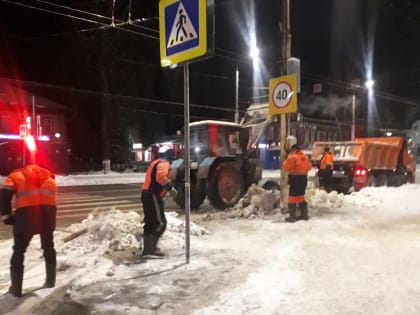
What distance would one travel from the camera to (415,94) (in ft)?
134

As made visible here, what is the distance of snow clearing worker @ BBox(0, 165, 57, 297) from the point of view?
500cm

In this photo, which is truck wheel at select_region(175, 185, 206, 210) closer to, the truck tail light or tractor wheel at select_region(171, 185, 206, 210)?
tractor wheel at select_region(171, 185, 206, 210)

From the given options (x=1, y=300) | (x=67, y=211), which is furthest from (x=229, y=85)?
(x=1, y=300)

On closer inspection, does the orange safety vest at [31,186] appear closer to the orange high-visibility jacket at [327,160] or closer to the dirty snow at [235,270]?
the dirty snow at [235,270]

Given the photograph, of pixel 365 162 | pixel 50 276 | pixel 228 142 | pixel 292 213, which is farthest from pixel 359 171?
pixel 50 276

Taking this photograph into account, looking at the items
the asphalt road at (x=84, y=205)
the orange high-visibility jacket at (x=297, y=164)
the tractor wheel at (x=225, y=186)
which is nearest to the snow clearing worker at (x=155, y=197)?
the asphalt road at (x=84, y=205)

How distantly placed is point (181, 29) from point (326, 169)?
1136cm

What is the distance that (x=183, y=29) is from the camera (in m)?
5.46

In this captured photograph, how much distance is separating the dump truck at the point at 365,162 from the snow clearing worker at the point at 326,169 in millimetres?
278

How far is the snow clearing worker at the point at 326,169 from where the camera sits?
51.4 ft

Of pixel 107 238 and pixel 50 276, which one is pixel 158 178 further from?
pixel 50 276

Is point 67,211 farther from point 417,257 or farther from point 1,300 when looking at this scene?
point 417,257

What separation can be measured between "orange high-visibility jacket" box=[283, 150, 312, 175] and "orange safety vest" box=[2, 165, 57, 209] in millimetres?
5381

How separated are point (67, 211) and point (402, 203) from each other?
8.99 metres
